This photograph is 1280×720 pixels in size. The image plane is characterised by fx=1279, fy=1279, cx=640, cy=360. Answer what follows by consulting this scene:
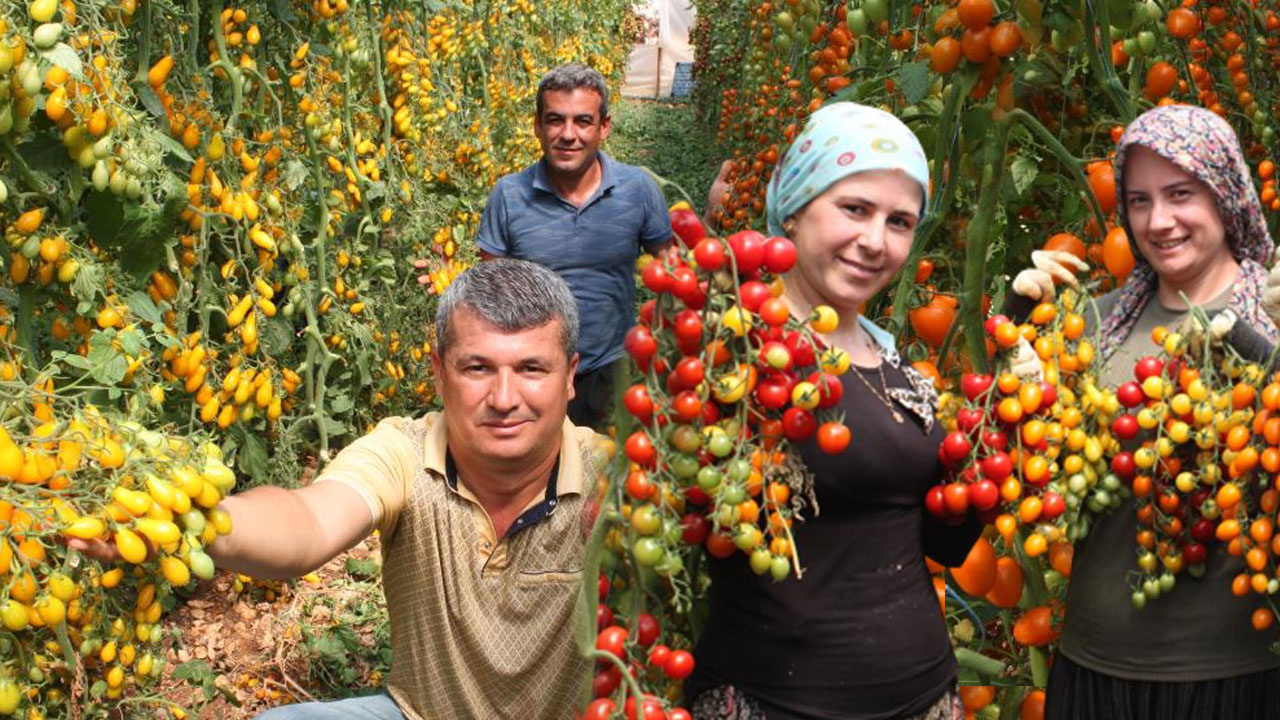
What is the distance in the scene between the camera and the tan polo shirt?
61.7 inches

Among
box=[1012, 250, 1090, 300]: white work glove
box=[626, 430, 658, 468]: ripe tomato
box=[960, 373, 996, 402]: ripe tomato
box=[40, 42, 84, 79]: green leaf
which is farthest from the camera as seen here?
box=[40, 42, 84, 79]: green leaf

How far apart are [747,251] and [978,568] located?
68 centimetres

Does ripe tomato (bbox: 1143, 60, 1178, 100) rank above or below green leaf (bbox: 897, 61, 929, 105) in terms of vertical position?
above

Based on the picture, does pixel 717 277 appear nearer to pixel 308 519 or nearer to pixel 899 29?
pixel 308 519

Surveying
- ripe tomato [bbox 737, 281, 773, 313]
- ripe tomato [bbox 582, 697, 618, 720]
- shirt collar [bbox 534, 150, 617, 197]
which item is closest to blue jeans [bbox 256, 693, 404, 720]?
ripe tomato [bbox 582, 697, 618, 720]

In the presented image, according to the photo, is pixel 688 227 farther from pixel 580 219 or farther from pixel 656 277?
pixel 580 219

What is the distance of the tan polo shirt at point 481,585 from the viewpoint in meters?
1.57

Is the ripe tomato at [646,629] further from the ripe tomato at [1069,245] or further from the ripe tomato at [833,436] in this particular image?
the ripe tomato at [1069,245]

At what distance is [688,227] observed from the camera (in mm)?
1084

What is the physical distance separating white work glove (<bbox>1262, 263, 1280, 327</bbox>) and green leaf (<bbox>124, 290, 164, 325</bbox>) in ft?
5.83

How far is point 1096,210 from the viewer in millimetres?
1671

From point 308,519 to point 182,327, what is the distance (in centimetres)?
130

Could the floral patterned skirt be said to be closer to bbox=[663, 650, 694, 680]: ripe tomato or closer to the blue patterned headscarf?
bbox=[663, 650, 694, 680]: ripe tomato

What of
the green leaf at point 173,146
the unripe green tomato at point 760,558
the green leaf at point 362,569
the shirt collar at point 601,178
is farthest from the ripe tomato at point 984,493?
the green leaf at point 362,569
